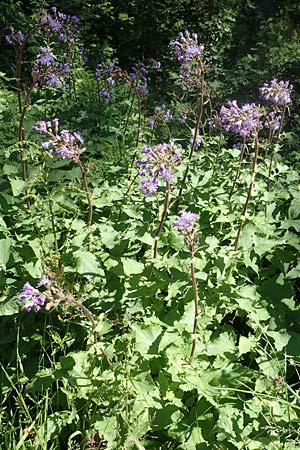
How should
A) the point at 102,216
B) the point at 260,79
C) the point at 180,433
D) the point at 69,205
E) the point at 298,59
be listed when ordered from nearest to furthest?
the point at 180,433 < the point at 69,205 < the point at 102,216 < the point at 260,79 < the point at 298,59

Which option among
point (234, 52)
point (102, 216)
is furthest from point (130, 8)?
point (102, 216)

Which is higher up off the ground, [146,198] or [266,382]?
[146,198]

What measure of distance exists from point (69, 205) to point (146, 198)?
410 mm

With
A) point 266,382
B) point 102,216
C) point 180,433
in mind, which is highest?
point 102,216

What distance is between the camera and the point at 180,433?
2174mm

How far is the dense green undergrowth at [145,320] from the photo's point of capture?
2.15 m

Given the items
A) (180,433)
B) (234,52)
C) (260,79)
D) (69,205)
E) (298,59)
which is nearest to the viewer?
(180,433)

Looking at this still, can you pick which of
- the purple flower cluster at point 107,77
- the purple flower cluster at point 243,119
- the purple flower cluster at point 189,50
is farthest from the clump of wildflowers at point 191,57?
the purple flower cluster at point 107,77

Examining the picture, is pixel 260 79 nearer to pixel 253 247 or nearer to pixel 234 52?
pixel 234 52

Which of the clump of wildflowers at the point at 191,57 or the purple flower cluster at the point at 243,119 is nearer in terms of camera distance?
the purple flower cluster at the point at 243,119

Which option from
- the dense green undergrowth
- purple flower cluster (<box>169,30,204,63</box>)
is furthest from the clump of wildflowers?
the dense green undergrowth

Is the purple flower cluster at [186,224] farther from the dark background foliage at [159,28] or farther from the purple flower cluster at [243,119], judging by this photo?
the dark background foliage at [159,28]

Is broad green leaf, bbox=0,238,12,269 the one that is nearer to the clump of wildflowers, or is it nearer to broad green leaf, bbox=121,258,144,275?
broad green leaf, bbox=121,258,144,275

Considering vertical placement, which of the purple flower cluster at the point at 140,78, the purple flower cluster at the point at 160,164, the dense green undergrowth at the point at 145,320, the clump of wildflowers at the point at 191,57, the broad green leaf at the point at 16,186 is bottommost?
the dense green undergrowth at the point at 145,320
